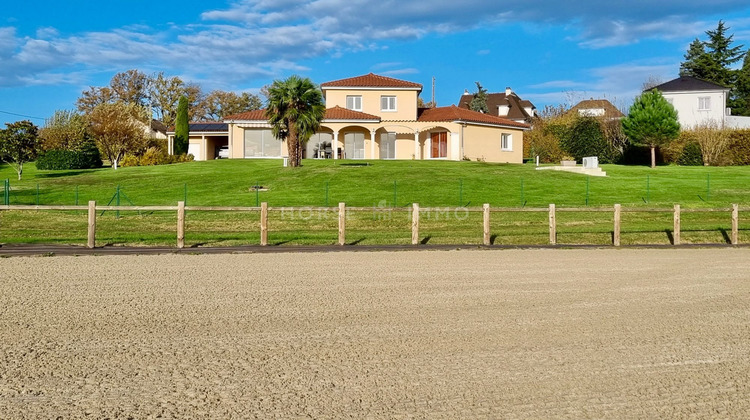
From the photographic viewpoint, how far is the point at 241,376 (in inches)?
243

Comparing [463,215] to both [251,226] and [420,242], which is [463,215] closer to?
[420,242]

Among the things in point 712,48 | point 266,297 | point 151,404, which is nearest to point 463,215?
point 266,297

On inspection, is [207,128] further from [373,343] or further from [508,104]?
[373,343]

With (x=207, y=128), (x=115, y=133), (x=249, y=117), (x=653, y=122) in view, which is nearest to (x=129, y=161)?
(x=115, y=133)

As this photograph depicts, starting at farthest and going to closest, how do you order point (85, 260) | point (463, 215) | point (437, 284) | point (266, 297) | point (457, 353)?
1. point (463, 215)
2. point (85, 260)
3. point (437, 284)
4. point (266, 297)
5. point (457, 353)

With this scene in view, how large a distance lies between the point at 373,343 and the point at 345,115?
36.4 m

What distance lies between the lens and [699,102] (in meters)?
55.3

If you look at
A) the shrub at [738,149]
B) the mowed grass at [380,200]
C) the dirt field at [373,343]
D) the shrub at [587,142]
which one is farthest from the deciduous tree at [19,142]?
the shrub at [738,149]

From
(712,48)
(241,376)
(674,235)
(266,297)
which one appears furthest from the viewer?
(712,48)

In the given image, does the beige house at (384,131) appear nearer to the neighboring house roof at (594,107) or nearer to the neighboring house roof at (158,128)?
the neighboring house roof at (594,107)

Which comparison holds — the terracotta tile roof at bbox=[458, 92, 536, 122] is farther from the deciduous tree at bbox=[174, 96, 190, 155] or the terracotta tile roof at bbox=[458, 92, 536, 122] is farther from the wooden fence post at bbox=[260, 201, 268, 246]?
the wooden fence post at bbox=[260, 201, 268, 246]

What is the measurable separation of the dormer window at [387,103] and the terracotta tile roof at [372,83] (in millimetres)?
824

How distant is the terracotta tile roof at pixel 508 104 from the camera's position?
77.7 m

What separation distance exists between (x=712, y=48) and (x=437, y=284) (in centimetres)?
7709
